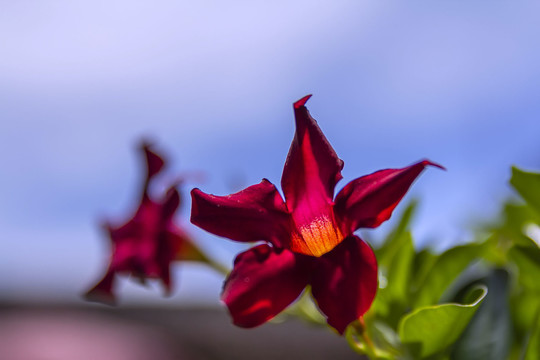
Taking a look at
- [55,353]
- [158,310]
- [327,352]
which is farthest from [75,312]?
[327,352]

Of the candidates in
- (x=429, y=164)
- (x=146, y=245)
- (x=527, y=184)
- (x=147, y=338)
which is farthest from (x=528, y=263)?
(x=147, y=338)

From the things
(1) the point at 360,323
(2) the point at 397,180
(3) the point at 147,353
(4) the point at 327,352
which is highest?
(2) the point at 397,180

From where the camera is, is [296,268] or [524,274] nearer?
[296,268]

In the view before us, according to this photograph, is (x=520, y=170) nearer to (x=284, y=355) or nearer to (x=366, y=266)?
(x=366, y=266)

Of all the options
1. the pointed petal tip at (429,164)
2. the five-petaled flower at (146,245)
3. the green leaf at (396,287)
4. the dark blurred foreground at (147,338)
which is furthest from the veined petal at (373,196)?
the dark blurred foreground at (147,338)

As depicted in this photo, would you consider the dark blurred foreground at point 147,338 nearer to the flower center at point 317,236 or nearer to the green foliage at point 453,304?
the green foliage at point 453,304

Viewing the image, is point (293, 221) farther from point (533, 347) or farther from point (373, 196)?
point (533, 347)
